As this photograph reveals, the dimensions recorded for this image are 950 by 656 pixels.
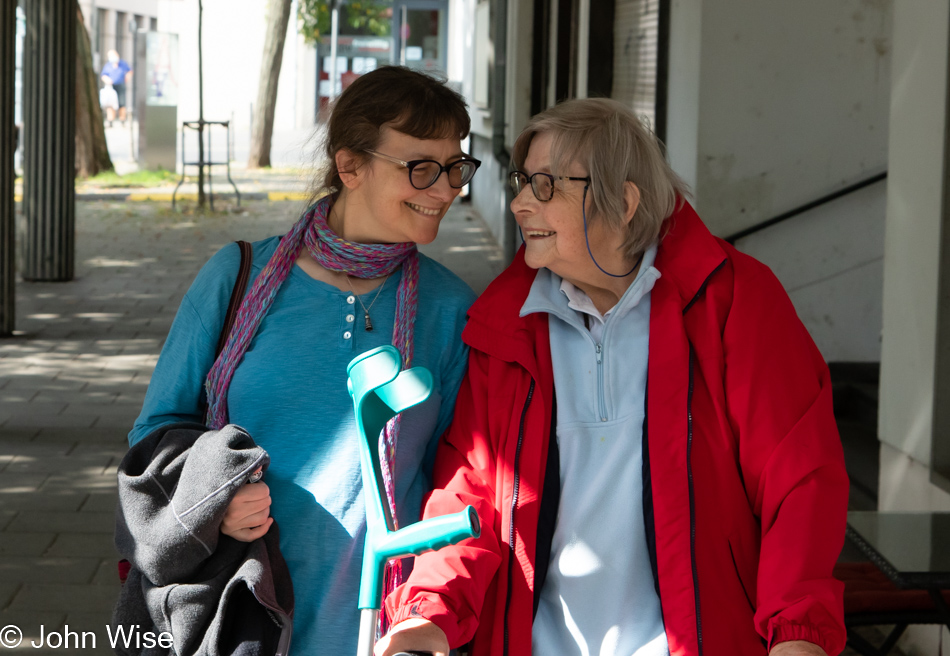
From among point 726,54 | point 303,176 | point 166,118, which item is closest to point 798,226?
point 726,54

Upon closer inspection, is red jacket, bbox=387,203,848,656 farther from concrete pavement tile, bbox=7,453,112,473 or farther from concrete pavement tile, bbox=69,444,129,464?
concrete pavement tile, bbox=69,444,129,464

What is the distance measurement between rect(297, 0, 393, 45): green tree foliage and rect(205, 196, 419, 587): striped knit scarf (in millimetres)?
31663

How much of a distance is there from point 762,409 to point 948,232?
1855mm

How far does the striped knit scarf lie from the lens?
83.7 inches

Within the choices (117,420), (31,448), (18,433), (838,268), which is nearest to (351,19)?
(117,420)

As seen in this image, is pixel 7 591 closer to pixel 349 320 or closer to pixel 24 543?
pixel 24 543

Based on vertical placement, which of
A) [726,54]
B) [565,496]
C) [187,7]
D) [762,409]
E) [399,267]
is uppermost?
[187,7]

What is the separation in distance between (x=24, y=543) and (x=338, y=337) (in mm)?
3168

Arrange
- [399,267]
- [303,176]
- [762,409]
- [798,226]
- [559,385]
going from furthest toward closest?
1. [798,226]
2. [303,176]
3. [399,267]
4. [559,385]
5. [762,409]

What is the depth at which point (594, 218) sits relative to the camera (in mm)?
2221

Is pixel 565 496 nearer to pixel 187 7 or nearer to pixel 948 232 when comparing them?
pixel 948 232

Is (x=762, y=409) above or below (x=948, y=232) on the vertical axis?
below

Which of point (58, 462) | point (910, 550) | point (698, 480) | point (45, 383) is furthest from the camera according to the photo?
point (45, 383)

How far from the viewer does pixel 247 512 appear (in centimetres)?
194
